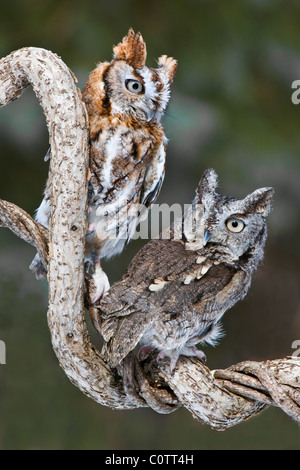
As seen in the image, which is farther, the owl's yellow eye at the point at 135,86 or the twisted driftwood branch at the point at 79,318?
the owl's yellow eye at the point at 135,86

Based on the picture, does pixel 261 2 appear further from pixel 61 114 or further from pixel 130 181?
pixel 61 114

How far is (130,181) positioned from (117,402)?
0.44 meters

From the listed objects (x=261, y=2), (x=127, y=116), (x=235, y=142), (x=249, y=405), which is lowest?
(x=249, y=405)

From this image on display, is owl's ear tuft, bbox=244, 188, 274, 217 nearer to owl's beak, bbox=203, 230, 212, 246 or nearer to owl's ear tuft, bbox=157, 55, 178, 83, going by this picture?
owl's beak, bbox=203, 230, 212, 246

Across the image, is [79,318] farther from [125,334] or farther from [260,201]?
[260,201]

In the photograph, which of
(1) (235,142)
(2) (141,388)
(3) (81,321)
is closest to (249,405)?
(2) (141,388)

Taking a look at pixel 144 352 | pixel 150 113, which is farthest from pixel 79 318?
pixel 150 113

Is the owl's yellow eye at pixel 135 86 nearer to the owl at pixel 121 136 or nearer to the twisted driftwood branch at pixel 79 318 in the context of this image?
the owl at pixel 121 136

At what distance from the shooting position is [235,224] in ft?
3.58

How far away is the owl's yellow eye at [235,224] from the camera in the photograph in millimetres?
1087

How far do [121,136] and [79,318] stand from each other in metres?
0.38

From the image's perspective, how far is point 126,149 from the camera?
3.96ft

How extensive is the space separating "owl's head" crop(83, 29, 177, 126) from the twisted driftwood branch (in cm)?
17

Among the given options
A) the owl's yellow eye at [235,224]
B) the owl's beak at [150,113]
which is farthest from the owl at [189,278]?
the owl's beak at [150,113]
